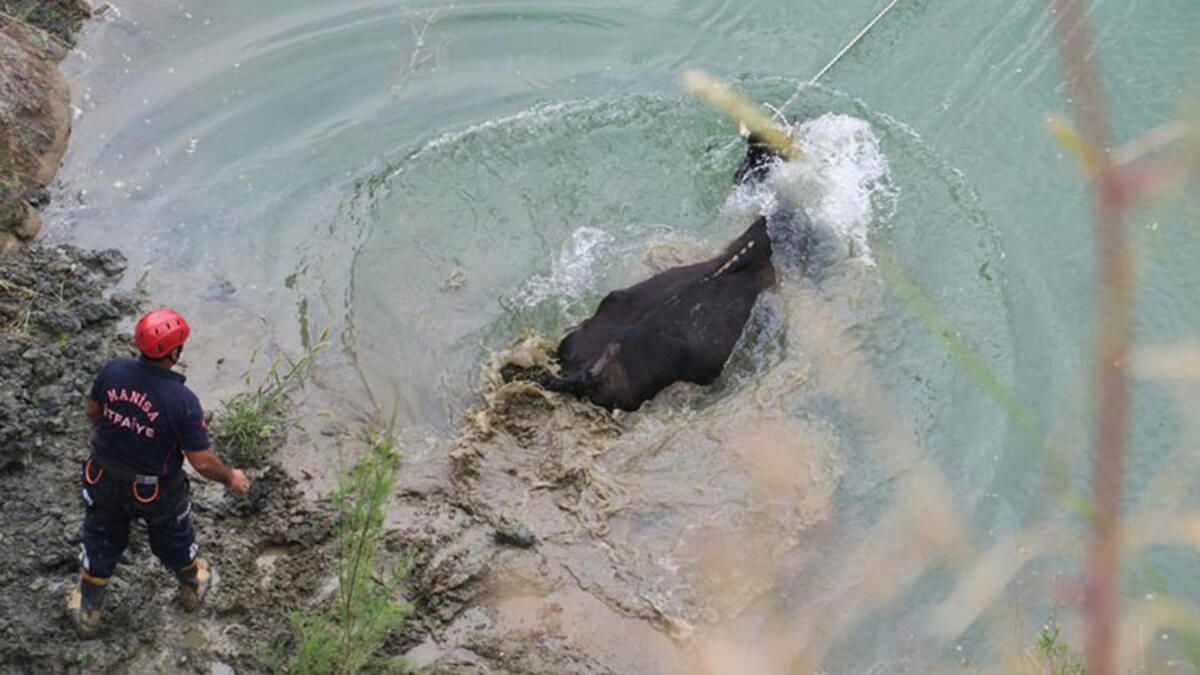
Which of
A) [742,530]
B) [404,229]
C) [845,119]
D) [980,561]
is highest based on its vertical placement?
[404,229]

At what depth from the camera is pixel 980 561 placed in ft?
21.2

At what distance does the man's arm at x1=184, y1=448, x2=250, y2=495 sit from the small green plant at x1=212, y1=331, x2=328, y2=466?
3.74 ft

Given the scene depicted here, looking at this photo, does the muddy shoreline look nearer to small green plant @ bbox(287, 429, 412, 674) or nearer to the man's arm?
small green plant @ bbox(287, 429, 412, 674)

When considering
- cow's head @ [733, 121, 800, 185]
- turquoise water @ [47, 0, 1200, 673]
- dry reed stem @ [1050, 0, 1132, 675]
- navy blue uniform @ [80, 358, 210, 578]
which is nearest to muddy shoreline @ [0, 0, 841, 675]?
turquoise water @ [47, 0, 1200, 673]

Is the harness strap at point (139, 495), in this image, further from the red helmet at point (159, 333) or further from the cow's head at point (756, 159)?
the cow's head at point (756, 159)

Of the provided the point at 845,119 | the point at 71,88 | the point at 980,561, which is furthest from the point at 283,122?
the point at 980,561

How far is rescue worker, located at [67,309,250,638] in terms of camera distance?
4.75 m

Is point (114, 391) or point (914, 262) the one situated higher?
point (114, 391)

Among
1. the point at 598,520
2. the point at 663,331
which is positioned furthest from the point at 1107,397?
the point at 663,331

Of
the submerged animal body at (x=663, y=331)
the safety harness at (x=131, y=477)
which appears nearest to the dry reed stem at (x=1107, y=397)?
the safety harness at (x=131, y=477)

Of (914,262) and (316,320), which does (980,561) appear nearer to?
(914,262)

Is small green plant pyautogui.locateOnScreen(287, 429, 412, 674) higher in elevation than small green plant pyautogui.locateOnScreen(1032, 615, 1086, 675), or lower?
higher

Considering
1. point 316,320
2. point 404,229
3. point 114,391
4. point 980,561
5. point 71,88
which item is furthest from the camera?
point 71,88

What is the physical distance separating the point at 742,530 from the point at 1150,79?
16.7 feet
